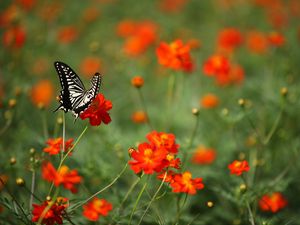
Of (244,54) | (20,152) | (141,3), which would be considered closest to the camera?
(20,152)

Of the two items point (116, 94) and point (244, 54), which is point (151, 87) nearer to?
point (116, 94)

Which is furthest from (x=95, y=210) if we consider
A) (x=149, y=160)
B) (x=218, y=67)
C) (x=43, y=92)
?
(x=43, y=92)

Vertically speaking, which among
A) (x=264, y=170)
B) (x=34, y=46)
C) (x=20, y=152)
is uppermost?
(x=34, y=46)

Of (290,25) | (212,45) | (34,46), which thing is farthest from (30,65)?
(290,25)

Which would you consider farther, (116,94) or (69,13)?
(69,13)

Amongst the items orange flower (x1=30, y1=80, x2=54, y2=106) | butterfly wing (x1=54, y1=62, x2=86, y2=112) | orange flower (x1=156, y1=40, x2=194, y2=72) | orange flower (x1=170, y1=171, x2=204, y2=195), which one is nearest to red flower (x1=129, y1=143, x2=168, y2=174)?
orange flower (x1=170, y1=171, x2=204, y2=195)

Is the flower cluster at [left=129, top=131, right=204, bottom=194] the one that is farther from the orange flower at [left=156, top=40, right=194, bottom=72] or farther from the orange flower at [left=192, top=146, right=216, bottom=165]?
the orange flower at [left=192, top=146, right=216, bottom=165]
